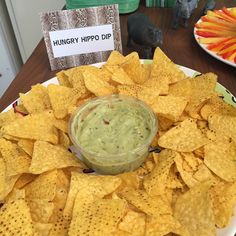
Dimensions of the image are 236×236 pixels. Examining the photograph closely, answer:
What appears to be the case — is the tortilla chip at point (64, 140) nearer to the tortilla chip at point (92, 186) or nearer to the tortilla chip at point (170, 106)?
the tortilla chip at point (92, 186)

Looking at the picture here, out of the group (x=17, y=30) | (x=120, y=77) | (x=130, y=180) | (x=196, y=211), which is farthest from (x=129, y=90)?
(x=17, y=30)

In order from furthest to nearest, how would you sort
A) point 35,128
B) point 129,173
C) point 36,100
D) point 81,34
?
point 81,34 → point 36,100 → point 35,128 → point 129,173

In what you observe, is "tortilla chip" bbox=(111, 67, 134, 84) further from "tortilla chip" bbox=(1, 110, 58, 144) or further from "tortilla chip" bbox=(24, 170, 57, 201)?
"tortilla chip" bbox=(24, 170, 57, 201)

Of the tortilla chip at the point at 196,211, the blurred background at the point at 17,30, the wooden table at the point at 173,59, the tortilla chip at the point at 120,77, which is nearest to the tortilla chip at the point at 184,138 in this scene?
the tortilla chip at the point at 196,211

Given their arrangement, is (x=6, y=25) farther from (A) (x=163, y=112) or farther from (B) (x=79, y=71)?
(A) (x=163, y=112)

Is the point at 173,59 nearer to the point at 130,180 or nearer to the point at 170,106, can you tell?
the point at 170,106

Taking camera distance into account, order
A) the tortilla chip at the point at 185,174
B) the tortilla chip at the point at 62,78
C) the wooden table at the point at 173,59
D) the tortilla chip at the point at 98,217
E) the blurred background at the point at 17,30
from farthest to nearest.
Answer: the blurred background at the point at 17,30
the wooden table at the point at 173,59
the tortilla chip at the point at 62,78
the tortilla chip at the point at 185,174
the tortilla chip at the point at 98,217

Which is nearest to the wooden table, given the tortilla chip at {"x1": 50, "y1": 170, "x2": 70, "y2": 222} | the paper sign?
the paper sign
